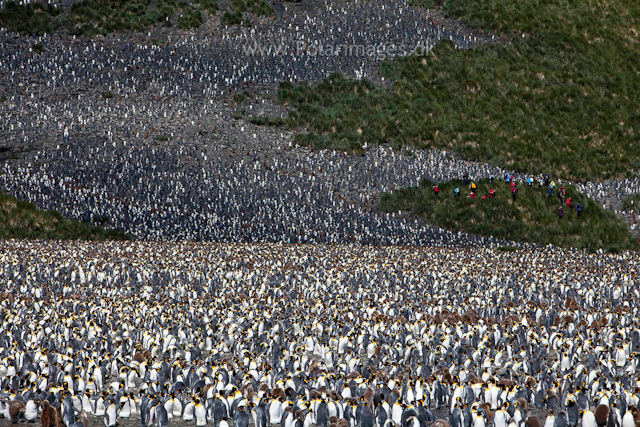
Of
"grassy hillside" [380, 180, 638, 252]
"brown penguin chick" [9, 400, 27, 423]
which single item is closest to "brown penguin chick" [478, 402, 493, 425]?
"brown penguin chick" [9, 400, 27, 423]

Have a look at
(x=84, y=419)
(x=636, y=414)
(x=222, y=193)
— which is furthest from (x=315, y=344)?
(x=222, y=193)

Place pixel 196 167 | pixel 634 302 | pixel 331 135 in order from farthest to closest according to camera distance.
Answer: pixel 331 135 → pixel 196 167 → pixel 634 302

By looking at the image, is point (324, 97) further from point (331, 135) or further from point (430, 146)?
point (430, 146)

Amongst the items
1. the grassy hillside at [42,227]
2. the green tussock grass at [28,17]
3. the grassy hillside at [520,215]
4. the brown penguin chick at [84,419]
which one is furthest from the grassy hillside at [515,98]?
the brown penguin chick at [84,419]

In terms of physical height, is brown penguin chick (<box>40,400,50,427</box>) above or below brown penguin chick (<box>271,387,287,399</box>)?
below

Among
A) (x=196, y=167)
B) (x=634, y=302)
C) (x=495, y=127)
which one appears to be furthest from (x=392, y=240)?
(x=495, y=127)

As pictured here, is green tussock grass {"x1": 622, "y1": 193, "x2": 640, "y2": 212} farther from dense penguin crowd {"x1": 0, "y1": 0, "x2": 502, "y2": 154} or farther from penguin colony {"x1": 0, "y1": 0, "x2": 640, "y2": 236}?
dense penguin crowd {"x1": 0, "y1": 0, "x2": 502, "y2": 154}

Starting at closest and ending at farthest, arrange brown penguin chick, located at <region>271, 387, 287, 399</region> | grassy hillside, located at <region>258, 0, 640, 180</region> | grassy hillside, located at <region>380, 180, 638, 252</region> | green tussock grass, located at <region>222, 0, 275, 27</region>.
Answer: brown penguin chick, located at <region>271, 387, 287, 399</region>, grassy hillside, located at <region>380, 180, 638, 252</region>, grassy hillside, located at <region>258, 0, 640, 180</region>, green tussock grass, located at <region>222, 0, 275, 27</region>

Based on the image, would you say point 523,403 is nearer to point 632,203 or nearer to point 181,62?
point 632,203
